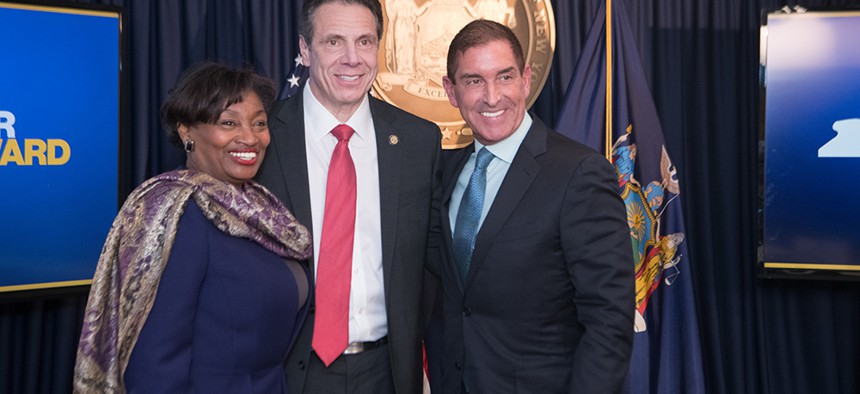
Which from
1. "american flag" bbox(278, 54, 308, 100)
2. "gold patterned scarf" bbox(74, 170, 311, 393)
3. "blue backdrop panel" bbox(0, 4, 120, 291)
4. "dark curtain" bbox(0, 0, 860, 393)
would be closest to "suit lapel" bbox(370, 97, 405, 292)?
"gold patterned scarf" bbox(74, 170, 311, 393)

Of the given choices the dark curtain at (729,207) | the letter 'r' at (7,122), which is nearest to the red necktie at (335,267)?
the letter 'r' at (7,122)

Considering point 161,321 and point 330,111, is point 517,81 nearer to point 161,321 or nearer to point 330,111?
point 330,111

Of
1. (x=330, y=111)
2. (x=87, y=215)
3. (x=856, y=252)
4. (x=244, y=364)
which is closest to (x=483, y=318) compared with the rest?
(x=244, y=364)

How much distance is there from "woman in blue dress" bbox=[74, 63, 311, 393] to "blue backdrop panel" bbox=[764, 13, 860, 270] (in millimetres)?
2452

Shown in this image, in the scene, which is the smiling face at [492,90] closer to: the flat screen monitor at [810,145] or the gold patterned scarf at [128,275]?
the gold patterned scarf at [128,275]

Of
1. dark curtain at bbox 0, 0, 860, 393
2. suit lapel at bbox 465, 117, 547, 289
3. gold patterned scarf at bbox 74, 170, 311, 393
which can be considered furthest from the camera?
dark curtain at bbox 0, 0, 860, 393

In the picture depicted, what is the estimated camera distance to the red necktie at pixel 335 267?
2.04m

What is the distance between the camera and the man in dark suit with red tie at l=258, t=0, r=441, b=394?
2.07 m

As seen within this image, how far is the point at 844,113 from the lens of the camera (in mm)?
3416

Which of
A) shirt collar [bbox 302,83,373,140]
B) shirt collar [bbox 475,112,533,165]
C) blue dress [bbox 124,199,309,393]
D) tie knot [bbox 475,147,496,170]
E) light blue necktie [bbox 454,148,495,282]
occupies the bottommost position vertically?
blue dress [bbox 124,199,309,393]

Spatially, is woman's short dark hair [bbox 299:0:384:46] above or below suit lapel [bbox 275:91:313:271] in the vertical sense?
above

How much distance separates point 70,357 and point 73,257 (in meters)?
0.59

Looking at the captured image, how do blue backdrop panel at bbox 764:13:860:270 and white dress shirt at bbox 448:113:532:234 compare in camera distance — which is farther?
blue backdrop panel at bbox 764:13:860:270

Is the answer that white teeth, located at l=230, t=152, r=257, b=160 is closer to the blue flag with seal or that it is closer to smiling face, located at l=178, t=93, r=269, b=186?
smiling face, located at l=178, t=93, r=269, b=186
